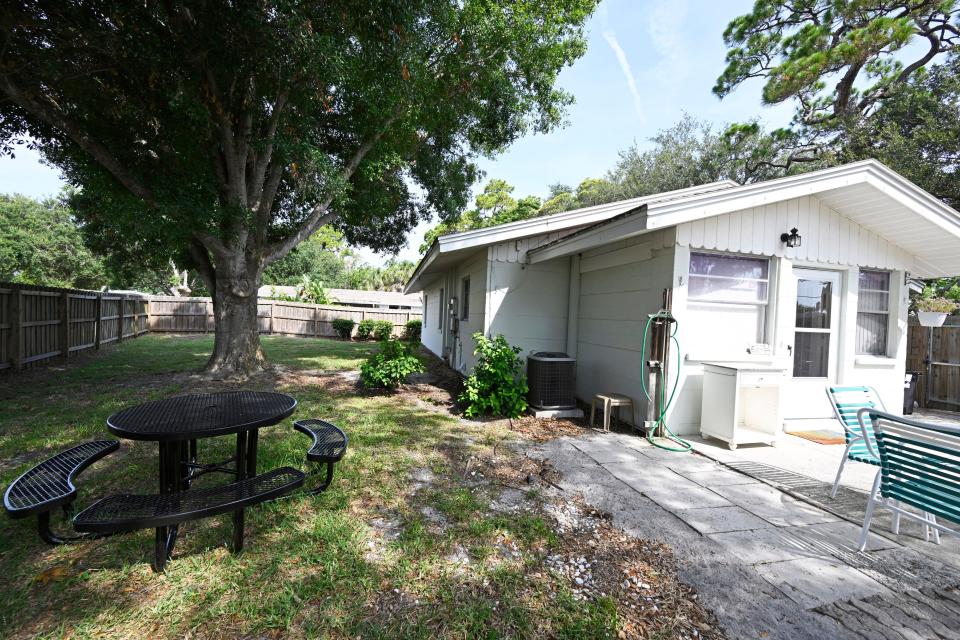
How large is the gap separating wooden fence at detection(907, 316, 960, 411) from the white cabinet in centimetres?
545

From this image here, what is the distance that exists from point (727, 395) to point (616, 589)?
120 inches

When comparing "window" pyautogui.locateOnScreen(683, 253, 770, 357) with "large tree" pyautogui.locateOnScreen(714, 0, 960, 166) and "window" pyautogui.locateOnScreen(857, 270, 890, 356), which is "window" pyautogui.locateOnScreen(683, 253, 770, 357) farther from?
"large tree" pyautogui.locateOnScreen(714, 0, 960, 166)

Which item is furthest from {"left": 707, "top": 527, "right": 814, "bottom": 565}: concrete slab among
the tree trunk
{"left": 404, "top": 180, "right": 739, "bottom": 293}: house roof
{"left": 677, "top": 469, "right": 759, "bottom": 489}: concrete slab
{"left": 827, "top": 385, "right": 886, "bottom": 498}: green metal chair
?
the tree trunk

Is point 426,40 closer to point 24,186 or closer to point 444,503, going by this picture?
point 444,503

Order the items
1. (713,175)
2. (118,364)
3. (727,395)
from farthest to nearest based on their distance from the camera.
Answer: (713,175) → (118,364) → (727,395)

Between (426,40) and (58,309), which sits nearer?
(426,40)

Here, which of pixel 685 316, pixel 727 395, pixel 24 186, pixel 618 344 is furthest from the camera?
pixel 24 186

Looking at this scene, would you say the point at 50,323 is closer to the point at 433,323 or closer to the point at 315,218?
the point at 315,218

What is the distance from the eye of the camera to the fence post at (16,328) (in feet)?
23.1

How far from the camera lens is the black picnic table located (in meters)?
2.12

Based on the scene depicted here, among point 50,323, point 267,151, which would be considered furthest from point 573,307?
point 50,323

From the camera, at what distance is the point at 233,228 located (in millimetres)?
7152

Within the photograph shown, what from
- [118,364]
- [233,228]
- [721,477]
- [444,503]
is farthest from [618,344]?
[118,364]

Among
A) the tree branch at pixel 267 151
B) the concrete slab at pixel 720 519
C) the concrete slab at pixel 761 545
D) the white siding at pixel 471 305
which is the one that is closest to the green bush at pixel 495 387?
the white siding at pixel 471 305
